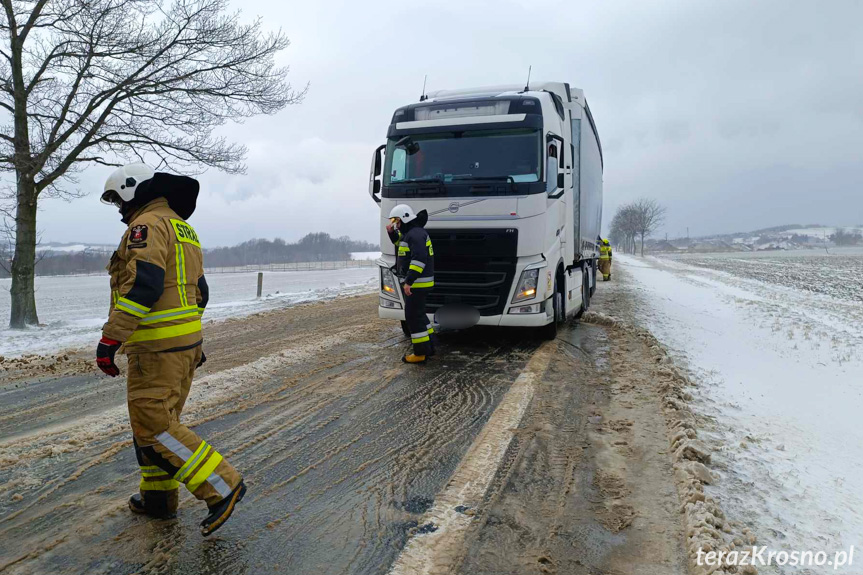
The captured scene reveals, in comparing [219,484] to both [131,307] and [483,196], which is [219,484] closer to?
[131,307]

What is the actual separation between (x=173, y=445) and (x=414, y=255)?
168 inches

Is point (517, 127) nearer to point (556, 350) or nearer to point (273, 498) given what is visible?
point (556, 350)

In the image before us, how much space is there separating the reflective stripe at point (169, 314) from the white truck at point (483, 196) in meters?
4.71

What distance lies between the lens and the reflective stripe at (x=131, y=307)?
8.81ft

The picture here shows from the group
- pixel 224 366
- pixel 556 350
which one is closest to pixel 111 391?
pixel 224 366

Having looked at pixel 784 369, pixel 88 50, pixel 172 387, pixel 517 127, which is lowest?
pixel 784 369

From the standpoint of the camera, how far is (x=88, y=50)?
37.0 ft

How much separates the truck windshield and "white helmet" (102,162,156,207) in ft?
15.8

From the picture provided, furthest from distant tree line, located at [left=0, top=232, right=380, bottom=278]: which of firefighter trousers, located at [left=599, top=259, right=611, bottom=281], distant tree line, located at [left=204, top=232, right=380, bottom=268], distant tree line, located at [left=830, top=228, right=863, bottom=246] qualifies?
distant tree line, located at [left=830, top=228, right=863, bottom=246]

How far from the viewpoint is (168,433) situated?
286cm

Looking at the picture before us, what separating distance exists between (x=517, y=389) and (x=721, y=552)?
10.3 feet

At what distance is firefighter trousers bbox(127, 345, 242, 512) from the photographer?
2.84 metres

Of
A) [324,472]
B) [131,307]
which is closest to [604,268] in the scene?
[324,472]

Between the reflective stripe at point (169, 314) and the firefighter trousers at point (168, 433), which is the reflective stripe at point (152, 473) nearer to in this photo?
the firefighter trousers at point (168, 433)
